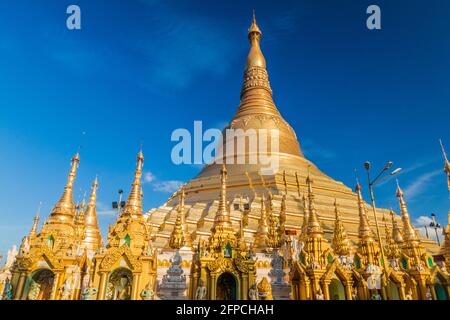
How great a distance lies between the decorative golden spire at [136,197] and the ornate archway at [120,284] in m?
3.89

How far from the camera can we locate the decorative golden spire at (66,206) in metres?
19.9

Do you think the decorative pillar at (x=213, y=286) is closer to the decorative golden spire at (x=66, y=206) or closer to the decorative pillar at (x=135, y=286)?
the decorative pillar at (x=135, y=286)

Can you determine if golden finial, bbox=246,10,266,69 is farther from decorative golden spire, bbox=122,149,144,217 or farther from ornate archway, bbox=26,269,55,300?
ornate archway, bbox=26,269,55,300

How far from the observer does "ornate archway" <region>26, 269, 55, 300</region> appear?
51.9 feet

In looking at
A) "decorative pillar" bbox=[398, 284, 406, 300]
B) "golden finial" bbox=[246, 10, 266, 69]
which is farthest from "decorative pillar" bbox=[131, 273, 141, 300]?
"golden finial" bbox=[246, 10, 266, 69]

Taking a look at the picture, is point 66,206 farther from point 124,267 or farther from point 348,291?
point 348,291

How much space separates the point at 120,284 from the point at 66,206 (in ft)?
25.2

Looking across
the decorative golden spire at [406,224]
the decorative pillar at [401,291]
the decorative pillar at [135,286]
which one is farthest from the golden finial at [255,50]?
the decorative pillar at [135,286]

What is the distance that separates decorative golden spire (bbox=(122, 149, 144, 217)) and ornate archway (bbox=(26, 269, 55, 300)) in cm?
481

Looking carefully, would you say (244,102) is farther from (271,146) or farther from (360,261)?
(360,261)

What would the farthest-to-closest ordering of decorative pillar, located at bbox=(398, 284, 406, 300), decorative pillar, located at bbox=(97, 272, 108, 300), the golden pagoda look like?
1. decorative pillar, located at bbox=(398, 284, 406, 300)
2. the golden pagoda
3. decorative pillar, located at bbox=(97, 272, 108, 300)

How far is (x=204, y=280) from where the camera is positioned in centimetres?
1520
